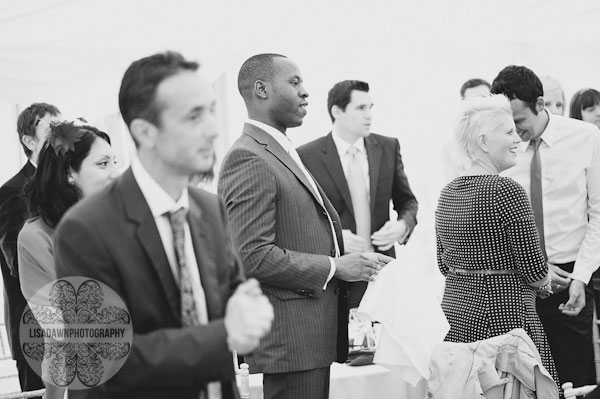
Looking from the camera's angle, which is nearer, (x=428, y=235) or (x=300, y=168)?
(x=300, y=168)

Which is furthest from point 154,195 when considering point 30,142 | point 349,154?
point 349,154

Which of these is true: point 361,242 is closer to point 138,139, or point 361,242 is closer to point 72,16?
point 138,139

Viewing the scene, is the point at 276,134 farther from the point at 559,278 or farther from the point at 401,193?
the point at 401,193

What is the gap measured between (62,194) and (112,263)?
4.17 feet

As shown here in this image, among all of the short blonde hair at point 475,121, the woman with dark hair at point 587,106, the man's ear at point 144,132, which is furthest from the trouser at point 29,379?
the woman with dark hair at point 587,106

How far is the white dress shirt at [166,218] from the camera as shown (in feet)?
5.73

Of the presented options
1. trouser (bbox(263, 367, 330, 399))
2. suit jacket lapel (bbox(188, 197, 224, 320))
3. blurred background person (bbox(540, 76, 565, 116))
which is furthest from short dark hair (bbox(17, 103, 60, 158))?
blurred background person (bbox(540, 76, 565, 116))

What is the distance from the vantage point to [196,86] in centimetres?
173

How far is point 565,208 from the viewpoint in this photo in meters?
3.82

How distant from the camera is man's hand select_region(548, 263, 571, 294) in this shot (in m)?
3.70

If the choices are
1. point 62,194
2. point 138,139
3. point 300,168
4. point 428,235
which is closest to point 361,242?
point 300,168

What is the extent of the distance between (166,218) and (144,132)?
19 centimetres

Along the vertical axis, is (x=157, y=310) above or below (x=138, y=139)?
below

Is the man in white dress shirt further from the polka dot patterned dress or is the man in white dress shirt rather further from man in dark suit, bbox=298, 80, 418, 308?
man in dark suit, bbox=298, 80, 418, 308
